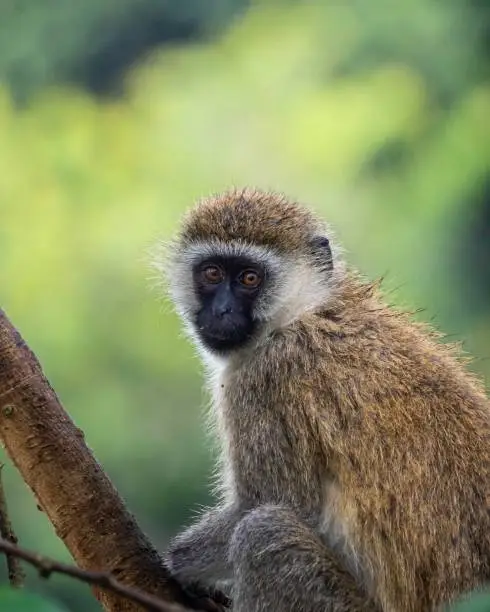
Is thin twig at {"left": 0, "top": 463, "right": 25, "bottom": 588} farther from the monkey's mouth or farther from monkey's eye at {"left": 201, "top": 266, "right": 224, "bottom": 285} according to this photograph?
monkey's eye at {"left": 201, "top": 266, "right": 224, "bottom": 285}

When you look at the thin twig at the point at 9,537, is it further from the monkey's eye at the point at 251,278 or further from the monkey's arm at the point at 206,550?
the monkey's eye at the point at 251,278

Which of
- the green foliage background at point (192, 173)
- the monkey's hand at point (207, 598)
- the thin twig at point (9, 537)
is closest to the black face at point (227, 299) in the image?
the monkey's hand at point (207, 598)

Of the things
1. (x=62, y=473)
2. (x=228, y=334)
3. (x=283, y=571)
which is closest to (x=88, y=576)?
(x=62, y=473)

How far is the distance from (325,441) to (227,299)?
2.22ft

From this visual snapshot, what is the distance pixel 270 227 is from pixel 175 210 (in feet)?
10.3

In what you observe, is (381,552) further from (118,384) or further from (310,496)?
(118,384)

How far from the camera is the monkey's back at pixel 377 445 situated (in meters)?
2.93

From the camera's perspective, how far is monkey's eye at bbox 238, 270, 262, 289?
3.57m

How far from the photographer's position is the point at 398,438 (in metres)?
3.03

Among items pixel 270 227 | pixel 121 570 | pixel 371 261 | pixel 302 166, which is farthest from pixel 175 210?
pixel 121 570

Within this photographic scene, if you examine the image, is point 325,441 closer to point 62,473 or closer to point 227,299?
point 227,299

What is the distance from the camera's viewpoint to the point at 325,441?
3111mm

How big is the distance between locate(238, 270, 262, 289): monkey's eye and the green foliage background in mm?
2816

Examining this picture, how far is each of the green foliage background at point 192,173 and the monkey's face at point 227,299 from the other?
8.99 ft
